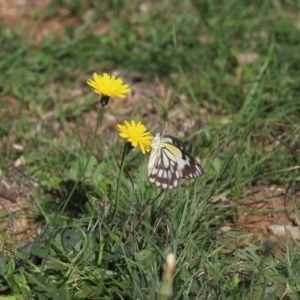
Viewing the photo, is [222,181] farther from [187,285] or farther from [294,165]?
[187,285]

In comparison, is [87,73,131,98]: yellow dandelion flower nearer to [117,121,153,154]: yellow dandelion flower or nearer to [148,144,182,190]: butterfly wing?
[117,121,153,154]: yellow dandelion flower

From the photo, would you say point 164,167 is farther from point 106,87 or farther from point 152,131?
point 152,131

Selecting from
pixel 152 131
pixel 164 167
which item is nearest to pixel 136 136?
pixel 164 167

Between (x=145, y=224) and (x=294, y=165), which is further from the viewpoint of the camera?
(x=294, y=165)

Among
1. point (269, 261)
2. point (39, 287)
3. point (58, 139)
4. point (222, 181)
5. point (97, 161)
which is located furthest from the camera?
point (58, 139)

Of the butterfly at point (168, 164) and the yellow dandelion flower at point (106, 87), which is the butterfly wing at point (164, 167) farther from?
the yellow dandelion flower at point (106, 87)

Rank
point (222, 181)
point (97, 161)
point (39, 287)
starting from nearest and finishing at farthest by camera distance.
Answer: point (39, 287) → point (222, 181) → point (97, 161)

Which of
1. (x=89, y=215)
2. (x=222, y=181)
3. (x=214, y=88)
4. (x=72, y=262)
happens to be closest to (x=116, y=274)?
(x=72, y=262)
